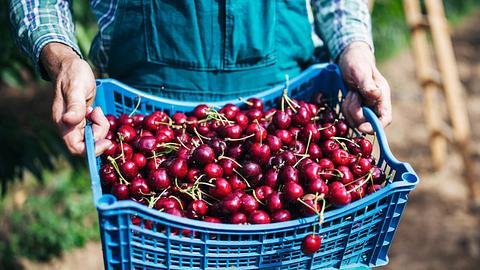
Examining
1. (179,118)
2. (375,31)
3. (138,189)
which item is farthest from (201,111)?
(375,31)

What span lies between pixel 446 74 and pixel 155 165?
3.19 meters

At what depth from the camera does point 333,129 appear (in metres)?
1.83

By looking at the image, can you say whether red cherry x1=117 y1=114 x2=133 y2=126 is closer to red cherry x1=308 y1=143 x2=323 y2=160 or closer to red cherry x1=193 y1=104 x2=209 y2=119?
red cherry x1=193 y1=104 x2=209 y2=119

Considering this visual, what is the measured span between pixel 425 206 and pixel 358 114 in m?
2.68

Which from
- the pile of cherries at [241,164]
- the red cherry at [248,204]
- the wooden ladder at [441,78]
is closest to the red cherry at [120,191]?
the pile of cherries at [241,164]

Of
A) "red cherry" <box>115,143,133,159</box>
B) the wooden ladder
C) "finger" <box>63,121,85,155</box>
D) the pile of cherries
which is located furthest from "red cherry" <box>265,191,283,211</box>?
the wooden ladder

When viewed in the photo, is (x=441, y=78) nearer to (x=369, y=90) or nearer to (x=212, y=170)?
(x=369, y=90)

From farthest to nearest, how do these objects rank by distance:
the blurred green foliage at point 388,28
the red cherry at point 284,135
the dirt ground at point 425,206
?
the blurred green foliage at point 388,28 → the dirt ground at point 425,206 → the red cherry at point 284,135

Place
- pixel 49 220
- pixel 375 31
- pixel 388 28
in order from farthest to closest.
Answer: pixel 388 28
pixel 375 31
pixel 49 220

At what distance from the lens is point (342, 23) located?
209cm

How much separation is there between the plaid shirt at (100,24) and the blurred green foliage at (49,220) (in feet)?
4.69

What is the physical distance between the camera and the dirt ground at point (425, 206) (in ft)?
12.1

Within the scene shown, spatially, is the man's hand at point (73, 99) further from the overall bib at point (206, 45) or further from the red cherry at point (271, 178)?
the red cherry at point (271, 178)

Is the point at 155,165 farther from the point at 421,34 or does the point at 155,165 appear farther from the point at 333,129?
the point at 421,34
